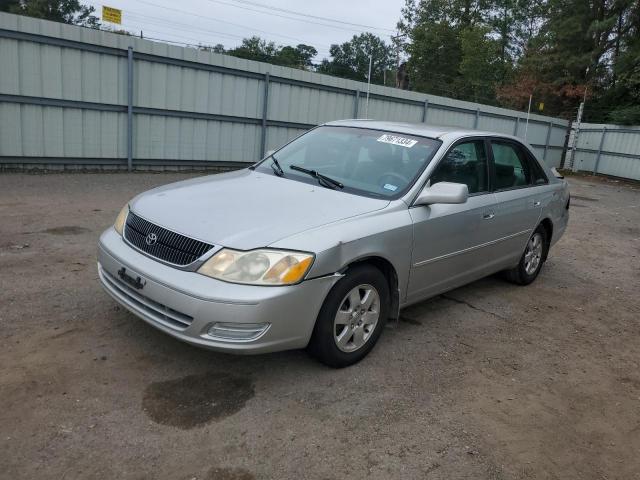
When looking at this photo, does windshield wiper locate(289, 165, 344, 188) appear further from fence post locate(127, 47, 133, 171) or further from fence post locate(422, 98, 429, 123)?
fence post locate(422, 98, 429, 123)

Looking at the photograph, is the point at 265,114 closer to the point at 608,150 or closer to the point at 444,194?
the point at 444,194

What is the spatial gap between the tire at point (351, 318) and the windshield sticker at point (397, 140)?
4.08 ft

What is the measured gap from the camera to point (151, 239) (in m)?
3.32

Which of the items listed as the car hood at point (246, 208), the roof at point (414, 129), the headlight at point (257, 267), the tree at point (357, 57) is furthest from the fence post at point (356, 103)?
the tree at point (357, 57)

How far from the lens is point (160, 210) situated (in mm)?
3514

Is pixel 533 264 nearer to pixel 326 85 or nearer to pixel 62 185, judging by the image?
pixel 62 185

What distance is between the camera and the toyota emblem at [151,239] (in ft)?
10.8

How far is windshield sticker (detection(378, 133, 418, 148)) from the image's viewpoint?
429cm

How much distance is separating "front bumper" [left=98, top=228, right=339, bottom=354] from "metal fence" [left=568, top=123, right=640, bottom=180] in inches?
871

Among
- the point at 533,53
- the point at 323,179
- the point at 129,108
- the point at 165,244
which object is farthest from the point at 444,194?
the point at 533,53

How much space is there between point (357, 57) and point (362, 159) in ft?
279

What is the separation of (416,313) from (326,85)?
35.4 feet

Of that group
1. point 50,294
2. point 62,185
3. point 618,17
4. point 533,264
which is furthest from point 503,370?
point 618,17

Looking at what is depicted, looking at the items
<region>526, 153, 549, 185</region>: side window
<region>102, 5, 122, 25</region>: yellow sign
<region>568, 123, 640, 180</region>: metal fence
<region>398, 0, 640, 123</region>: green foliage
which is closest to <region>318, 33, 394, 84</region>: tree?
<region>398, 0, 640, 123</region>: green foliage
